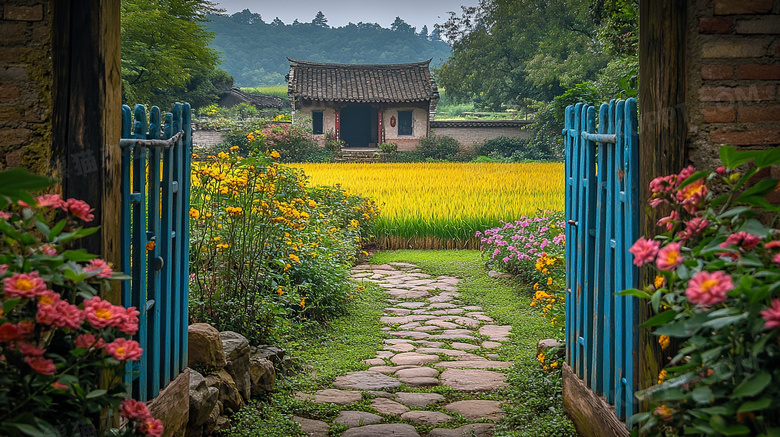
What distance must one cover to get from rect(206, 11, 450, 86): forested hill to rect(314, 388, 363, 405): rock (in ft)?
→ 220

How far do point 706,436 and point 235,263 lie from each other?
355cm

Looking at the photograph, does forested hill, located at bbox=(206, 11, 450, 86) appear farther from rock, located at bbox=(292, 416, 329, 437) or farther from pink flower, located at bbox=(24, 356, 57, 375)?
pink flower, located at bbox=(24, 356, 57, 375)

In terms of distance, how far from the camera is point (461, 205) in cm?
1113

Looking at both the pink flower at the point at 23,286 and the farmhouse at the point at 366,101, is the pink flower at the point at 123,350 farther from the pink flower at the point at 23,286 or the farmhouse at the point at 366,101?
the farmhouse at the point at 366,101

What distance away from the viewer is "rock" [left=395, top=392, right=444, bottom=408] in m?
3.94

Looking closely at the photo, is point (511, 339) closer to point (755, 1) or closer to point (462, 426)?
point (462, 426)

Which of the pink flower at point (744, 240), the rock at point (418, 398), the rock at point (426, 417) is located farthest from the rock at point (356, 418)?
the pink flower at point (744, 240)

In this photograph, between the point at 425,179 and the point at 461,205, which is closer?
the point at 461,205

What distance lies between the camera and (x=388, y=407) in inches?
152

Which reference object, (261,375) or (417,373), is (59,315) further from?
(417,373)

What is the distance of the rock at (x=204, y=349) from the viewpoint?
365cm

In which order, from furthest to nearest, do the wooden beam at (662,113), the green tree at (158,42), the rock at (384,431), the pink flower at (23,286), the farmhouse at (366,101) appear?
the farmhouse at (366,101) < the green tree at (158,42) < the rock at (384,431) < the wooden beam at (662,113) < the pink flower at (23,286)

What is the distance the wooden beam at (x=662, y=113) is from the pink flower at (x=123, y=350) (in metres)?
1.79

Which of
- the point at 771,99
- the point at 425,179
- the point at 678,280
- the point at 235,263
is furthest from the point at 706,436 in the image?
the point at 425,179
